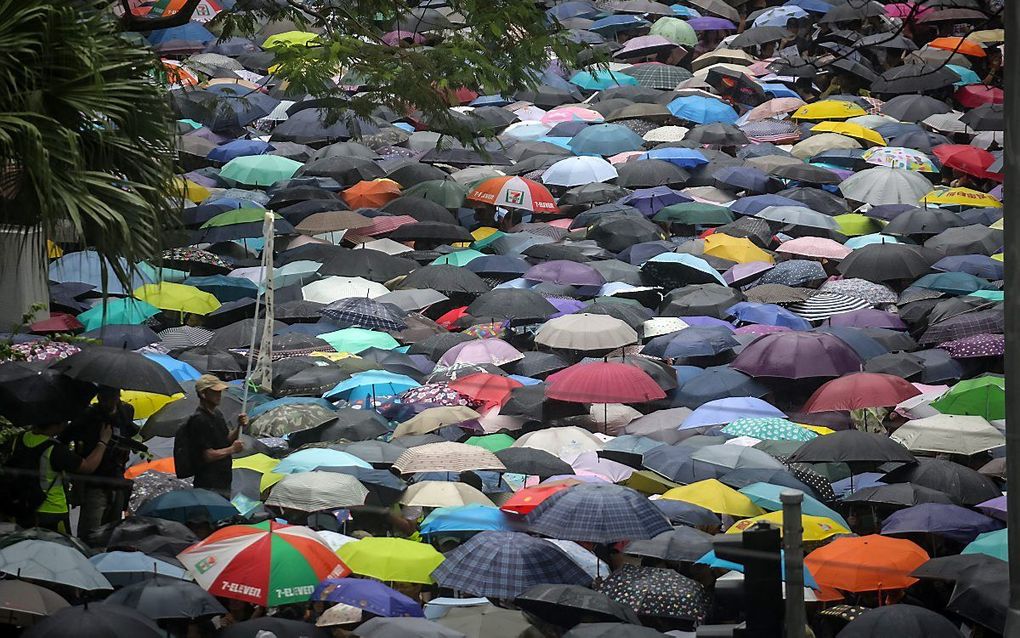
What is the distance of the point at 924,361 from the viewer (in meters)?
18.0

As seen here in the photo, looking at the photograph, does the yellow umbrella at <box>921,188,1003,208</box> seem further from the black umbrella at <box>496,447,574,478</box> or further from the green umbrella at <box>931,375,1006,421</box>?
the black umbrella at <box>496,447,574,478</box>

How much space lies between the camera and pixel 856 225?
2519cm

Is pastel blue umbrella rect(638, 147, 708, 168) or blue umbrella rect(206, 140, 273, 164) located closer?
pastel blue umbrella rect(638, 147, 708, 168)

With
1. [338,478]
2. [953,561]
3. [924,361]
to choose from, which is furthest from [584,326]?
[953,561]

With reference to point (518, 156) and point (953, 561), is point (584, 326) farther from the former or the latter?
point (518, 156)

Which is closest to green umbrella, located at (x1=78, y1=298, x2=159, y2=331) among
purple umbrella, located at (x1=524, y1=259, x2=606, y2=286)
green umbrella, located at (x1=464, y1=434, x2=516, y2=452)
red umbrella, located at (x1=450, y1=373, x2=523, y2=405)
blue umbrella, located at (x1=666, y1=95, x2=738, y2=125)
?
red umbrella, located at (x1=450, y1=373, x2=523, y2=405)

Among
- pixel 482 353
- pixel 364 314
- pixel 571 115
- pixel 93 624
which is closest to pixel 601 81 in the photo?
pixel 571 115

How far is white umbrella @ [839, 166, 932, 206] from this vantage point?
85.3 ft

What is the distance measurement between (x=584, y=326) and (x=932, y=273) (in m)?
6.26

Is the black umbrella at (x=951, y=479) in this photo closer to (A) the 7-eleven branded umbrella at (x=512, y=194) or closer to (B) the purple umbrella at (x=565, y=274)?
(B) the purple umbrella at (x=565, y=274)

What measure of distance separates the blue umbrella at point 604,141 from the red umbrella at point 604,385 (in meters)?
13.2

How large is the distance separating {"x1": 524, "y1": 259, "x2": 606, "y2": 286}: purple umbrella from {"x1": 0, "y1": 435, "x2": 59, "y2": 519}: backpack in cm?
1148

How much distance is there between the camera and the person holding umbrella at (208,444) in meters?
11.3

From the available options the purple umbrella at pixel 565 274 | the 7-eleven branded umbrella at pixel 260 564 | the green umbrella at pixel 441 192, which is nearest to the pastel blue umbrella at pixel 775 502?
the 7-eleven branded umbrella at pixel 260 564
